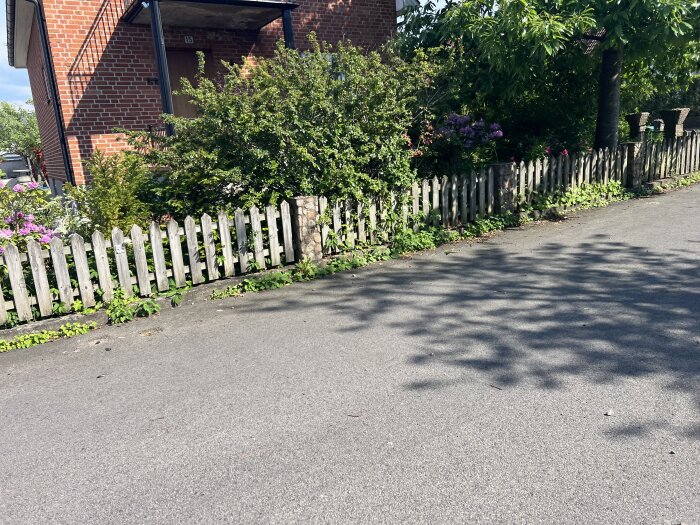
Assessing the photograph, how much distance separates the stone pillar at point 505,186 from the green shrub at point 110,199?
5588 millimetres

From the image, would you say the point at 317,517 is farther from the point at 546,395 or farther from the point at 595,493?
the point at 546,395

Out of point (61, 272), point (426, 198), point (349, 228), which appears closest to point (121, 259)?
point (61, 272)

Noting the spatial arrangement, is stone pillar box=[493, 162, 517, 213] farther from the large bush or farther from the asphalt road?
the asphalt road

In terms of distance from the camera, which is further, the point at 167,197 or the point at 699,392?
the point at 167,197

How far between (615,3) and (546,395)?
7337 millimetres

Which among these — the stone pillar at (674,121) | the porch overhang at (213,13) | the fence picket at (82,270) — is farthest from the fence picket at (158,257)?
the stone pillar at (674,121)

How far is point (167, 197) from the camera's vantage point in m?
6.71

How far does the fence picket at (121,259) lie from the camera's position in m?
5.60

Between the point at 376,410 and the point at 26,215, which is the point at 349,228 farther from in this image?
the point at 376,410

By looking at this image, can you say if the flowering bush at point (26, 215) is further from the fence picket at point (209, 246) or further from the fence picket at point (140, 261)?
the fence picket at point (209, 246)

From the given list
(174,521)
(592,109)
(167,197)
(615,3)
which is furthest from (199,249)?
(592,109)

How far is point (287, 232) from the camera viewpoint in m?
6.77

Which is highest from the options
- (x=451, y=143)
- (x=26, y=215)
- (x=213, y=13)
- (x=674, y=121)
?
(x=213, y=13)

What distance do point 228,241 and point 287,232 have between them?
2.57 ft
